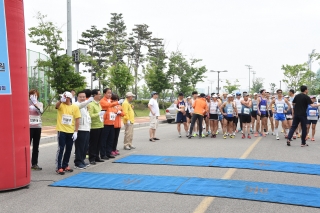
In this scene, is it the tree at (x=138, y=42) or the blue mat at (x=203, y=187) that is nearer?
the blue mat at (x=203, y=187)

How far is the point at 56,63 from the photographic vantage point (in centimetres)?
2128

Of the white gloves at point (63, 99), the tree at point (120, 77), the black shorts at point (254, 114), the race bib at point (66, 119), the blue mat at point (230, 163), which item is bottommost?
the blue mat at point (230, 163)

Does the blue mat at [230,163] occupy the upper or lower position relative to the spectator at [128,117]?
lower

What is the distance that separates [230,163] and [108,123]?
3408 mm

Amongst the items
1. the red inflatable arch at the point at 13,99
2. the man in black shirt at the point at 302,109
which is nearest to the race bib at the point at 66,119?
the red inflatable arch at the point at 13,99

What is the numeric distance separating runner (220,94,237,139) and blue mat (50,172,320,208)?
7.86 m

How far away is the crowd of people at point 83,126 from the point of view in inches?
315

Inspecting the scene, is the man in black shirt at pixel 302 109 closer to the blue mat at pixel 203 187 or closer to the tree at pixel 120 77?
the blue mat at pixel 203 187

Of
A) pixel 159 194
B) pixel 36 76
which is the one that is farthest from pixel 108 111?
pixel 36 76

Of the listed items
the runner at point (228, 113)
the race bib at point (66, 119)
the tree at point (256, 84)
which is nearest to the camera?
the race bib at point (66, 119)

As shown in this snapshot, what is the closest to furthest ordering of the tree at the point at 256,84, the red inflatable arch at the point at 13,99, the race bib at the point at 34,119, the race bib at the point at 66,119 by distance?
the red inflatable arch at the point at 13,99 → the race bib at the point at 66,119 → the race bib at the point at 34,119 → the tree at the point at 256,84

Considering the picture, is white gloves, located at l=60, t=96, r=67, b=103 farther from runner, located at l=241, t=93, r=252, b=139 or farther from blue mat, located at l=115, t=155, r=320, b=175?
Answer: runner, located at l=241, t=93, r=252, b=139

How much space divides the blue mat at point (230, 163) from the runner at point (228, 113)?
536 centimetres

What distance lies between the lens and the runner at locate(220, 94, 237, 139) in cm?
1477
